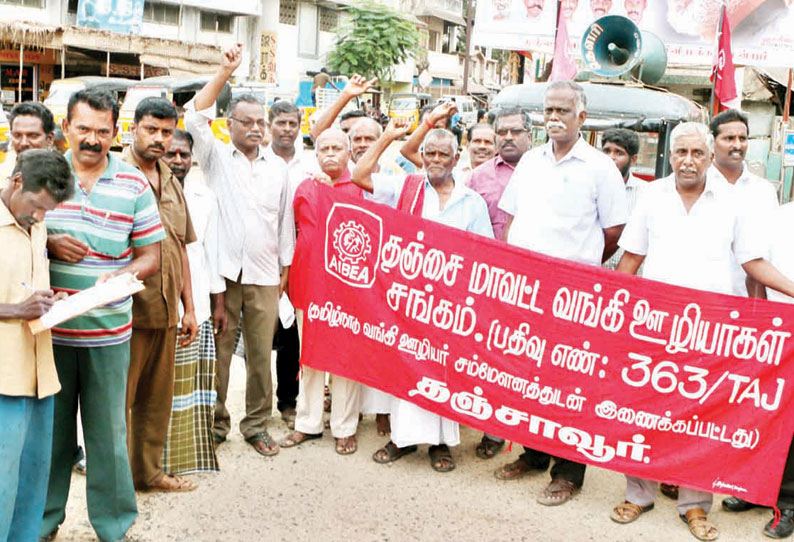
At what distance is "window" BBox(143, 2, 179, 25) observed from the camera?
2980 cm

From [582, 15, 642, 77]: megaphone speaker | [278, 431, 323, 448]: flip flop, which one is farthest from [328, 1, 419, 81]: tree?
[278, 431, 323, 448]: flip flop

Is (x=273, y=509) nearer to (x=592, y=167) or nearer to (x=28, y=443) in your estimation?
(x=28, y=443)

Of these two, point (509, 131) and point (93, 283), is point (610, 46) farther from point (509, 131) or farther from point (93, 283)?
point (93, 283)

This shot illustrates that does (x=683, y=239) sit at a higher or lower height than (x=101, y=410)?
higher

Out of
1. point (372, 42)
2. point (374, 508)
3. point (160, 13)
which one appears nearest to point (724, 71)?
point (374, 508)

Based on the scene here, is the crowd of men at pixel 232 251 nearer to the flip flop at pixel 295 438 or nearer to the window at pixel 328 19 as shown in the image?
the flip flop at pixel 295 438

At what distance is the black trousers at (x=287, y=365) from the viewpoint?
18.7ft

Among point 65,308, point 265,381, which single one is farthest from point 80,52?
point 65,308

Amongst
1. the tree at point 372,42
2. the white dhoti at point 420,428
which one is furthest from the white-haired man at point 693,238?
the tree at point 372,42

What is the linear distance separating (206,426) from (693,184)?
2915 mm

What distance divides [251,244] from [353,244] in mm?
606

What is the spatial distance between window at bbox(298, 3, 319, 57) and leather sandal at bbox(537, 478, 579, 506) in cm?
3479

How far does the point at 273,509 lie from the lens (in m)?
4.29

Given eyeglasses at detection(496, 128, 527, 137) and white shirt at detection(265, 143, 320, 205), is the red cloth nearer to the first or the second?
white shirt at detection(265, 143, 320, 205)
